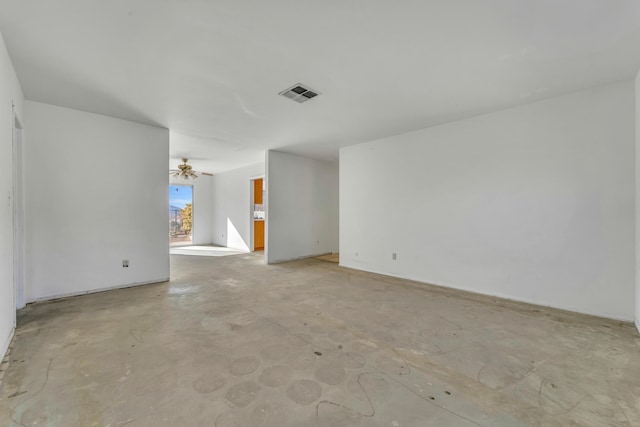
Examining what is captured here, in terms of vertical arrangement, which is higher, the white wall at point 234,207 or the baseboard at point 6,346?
the white wall at point 234,207

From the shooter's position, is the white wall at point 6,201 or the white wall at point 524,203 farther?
the white wall at point 524,203

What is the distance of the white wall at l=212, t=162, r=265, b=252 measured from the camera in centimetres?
809

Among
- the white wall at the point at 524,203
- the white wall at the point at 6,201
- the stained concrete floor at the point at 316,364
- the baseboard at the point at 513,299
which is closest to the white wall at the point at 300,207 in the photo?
the white wall at the point at 524,203

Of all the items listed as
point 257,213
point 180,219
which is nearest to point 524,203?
point 257,213

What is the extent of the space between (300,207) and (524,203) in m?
4.56

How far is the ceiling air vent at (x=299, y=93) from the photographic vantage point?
3.06 meters

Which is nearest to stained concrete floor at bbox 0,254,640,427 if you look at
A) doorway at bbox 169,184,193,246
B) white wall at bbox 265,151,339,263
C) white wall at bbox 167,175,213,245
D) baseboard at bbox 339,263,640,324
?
baseboard at bbox 339,263,640,324

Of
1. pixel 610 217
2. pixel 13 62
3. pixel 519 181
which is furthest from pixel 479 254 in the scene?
pixel 13 62

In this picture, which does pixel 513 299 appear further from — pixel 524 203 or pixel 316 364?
pixel 316 364

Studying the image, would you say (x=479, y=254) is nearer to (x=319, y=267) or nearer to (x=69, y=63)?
(x=319, y=267)

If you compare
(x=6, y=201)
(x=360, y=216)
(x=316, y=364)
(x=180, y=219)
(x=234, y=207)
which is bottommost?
(x=316, y=364)

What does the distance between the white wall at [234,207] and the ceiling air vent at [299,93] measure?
453 centimetres

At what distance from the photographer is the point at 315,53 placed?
7.86 feet

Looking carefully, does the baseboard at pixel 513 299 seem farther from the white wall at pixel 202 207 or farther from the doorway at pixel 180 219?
the doorway at pixel 180 219
